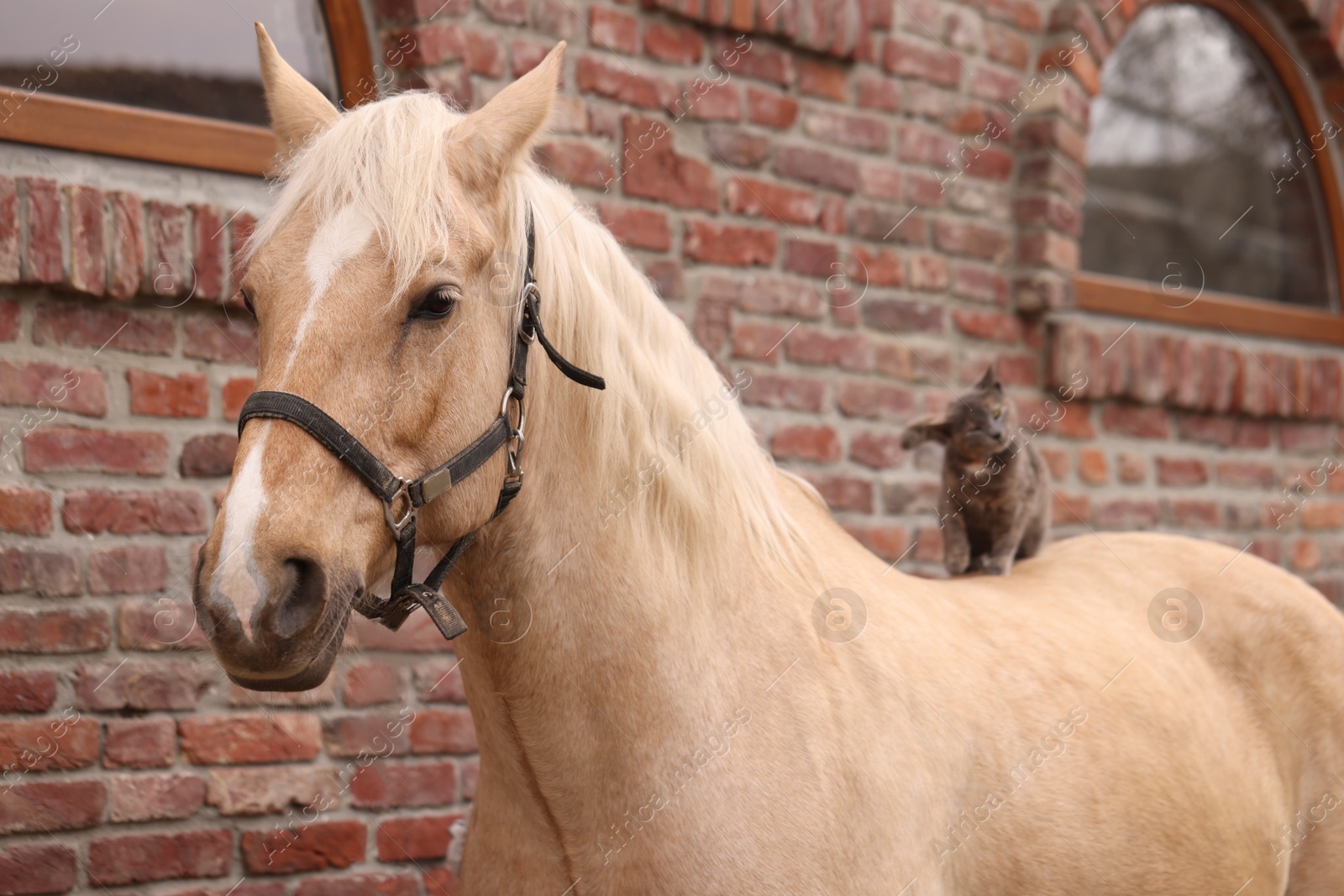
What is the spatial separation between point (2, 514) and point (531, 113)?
1.46m

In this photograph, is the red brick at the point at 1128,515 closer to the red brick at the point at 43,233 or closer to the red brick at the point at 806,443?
the red brick at the point at 806,443

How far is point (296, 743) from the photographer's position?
2.50 meters

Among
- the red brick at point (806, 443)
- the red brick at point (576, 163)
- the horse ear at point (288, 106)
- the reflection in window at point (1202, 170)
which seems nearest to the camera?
the horse ear at point (288, 106)

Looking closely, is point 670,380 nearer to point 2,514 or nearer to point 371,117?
→ point 371,117

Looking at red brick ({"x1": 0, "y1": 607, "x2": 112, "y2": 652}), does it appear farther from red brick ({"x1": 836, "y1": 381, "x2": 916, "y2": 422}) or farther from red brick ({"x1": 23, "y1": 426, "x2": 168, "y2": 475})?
red brick ({"x1": 836, "y1": 381, "x2": 916, "y2": 422})

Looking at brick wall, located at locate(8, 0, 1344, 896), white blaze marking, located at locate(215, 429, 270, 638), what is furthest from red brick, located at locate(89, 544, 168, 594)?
white blaze marking, located at locate(215, 429, 270, 638)

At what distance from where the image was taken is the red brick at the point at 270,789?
2402 millimetres

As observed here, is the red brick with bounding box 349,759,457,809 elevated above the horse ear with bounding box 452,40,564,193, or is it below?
below

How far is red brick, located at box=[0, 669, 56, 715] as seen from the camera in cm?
217

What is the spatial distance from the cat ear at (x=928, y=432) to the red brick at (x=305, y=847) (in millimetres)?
1566

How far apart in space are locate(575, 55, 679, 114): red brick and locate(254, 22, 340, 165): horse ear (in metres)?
1.27

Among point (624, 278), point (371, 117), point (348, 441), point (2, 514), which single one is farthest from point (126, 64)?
point (348, 441)

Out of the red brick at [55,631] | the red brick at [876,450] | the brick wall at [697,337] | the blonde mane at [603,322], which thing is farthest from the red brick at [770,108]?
the red brick at [55,631]

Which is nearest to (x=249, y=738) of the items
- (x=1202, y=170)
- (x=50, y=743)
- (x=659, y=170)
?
(x=50, y=743)
